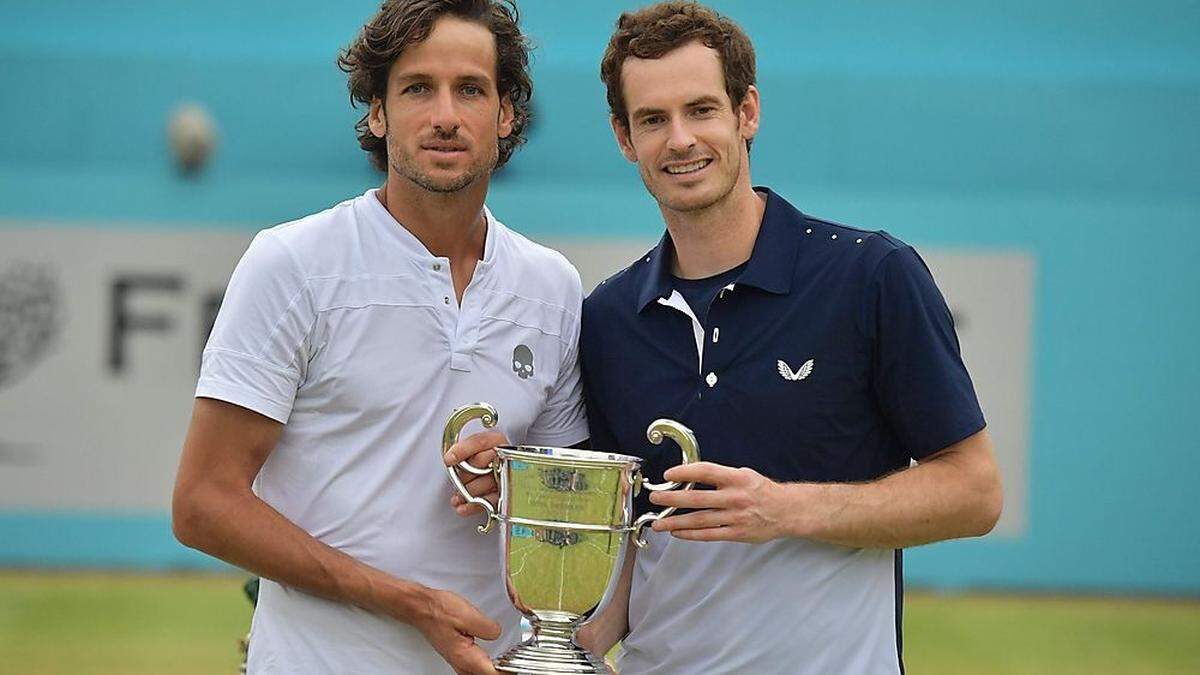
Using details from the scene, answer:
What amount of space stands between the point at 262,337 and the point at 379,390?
0.79 ft

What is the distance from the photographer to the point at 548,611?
11.3ft

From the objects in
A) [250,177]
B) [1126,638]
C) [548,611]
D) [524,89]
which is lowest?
[1126,638]

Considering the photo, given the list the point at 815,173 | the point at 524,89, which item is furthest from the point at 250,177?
the point at 524,89

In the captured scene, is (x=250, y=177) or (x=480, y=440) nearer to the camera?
(x=480, y=440)

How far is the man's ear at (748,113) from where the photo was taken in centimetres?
363

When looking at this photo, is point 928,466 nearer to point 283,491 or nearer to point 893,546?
point 893,546

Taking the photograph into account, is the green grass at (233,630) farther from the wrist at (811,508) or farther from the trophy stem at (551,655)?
the wrist at (811,508)

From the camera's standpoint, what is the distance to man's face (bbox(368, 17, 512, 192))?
11.4 feet

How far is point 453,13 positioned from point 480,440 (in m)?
0.83

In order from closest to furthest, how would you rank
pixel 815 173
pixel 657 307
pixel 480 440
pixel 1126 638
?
pixel 480 440 < pixel 657 307 < pixel 1126 638 < pixel 815 173

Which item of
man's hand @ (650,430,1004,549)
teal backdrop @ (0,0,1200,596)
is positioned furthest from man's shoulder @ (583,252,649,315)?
teal backdrop @ (0,0,1200,596)

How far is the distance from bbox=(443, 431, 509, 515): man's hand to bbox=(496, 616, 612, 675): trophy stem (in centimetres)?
25

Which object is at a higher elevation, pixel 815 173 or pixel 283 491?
pixel 815 173

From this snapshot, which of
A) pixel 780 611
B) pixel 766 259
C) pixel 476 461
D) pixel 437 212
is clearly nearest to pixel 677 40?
pixel 766 259
